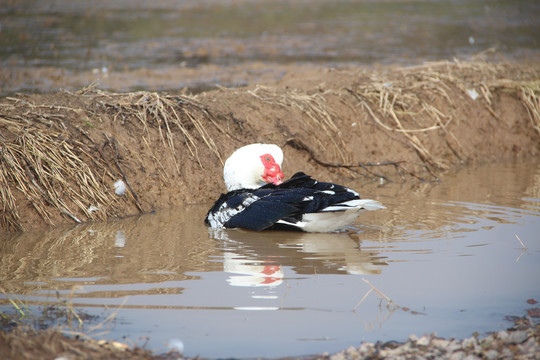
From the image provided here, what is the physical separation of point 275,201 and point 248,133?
2.69 meters

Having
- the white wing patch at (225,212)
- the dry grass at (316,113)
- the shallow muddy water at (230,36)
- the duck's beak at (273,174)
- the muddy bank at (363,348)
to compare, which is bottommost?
the muddy bank at (363,348)

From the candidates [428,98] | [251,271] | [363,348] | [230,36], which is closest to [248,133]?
[428,98]

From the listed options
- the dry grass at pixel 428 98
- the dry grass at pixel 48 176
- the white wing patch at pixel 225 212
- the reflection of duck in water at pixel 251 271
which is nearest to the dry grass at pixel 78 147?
the dry grass at pixel 48 176

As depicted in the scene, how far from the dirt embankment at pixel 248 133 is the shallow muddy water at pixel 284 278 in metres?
0.51

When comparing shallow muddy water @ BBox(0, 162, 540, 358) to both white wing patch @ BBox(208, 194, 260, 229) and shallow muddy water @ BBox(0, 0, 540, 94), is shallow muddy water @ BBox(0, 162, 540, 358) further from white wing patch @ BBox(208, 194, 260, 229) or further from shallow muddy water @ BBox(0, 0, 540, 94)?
shallow muddy water @ BBox(0, 0, 540, 94)

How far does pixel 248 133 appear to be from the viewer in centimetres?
936

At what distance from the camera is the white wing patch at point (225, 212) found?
7129 mm

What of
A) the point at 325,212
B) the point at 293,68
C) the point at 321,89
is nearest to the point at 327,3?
the point at 293,68

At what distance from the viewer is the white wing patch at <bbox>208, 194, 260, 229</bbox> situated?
7129 mm

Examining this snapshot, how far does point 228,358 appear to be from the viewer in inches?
168

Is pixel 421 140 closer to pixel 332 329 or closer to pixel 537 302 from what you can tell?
pixel 537 302

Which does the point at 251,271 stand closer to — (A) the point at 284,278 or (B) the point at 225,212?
(A) the point at 284,278

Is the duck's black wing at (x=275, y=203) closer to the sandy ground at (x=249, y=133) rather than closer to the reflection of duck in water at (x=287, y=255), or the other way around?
the reflection of duck in water at (x=287, y=255)

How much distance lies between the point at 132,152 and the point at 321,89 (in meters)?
3.52
